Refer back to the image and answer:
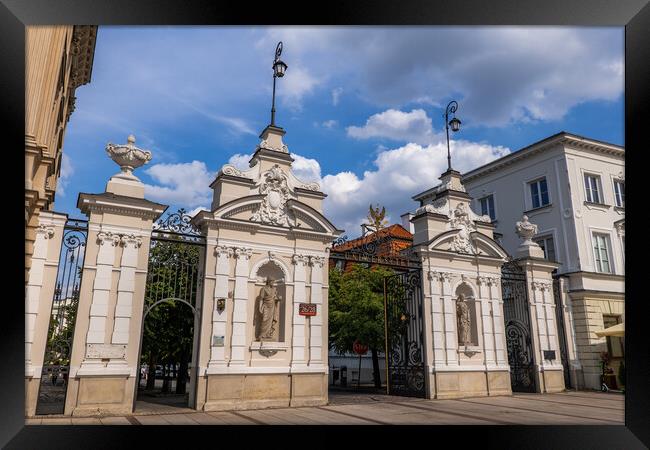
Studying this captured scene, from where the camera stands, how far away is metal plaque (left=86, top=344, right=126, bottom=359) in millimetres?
9734

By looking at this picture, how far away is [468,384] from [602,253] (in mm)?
10068

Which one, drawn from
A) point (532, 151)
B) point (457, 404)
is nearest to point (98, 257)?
point (457, 404)

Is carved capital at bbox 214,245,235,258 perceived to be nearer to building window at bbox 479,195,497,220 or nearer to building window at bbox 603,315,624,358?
building window at bbox 603,315,624,358

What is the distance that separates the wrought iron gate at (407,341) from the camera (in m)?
14.3

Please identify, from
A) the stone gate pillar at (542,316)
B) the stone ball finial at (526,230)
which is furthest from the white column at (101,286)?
the stone ball finial at (526,230)

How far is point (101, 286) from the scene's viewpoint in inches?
401

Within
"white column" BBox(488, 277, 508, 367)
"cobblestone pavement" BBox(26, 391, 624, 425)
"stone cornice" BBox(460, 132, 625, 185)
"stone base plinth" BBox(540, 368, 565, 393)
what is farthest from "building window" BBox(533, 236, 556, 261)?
"cobblestone pavement" BBox(26, 391, 624, 425)

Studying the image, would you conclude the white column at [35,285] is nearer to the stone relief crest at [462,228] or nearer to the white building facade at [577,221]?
the stone relief crest at [462,228]

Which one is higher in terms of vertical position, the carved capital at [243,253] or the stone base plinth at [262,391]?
the carved capital at [243,253]

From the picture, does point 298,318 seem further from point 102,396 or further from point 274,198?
point 102,396

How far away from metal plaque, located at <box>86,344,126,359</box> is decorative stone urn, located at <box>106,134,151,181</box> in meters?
3.70
